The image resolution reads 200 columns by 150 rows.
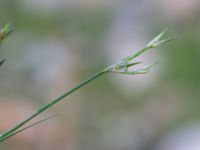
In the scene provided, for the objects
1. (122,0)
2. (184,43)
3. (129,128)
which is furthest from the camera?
(122,0)

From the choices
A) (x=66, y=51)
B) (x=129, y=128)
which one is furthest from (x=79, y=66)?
(x=129, y=128)

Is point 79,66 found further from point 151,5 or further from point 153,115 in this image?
point 151,5

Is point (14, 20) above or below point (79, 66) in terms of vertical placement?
above

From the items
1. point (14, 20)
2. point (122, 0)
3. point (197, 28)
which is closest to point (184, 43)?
point (197, 28)

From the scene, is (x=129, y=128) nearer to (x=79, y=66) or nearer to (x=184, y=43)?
(x=79, y=66)

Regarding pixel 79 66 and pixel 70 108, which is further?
pixel 79 66

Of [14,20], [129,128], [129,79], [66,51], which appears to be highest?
[14,20]

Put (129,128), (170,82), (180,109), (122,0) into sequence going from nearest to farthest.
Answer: (129,128) < (180,109) < (170,82) < (122,0)
